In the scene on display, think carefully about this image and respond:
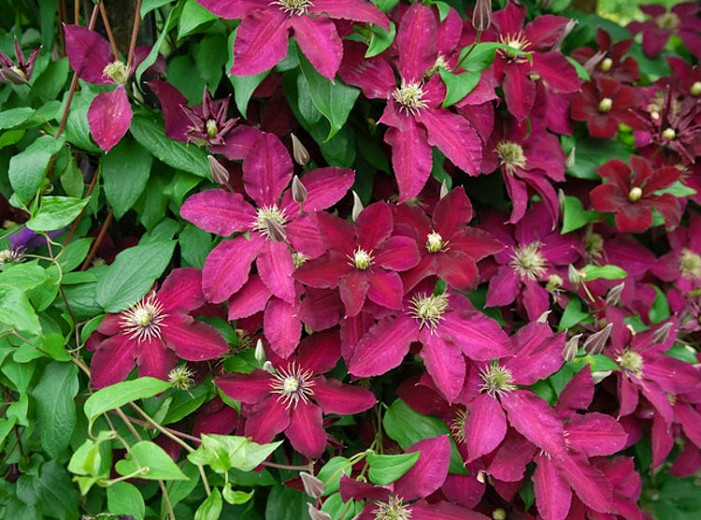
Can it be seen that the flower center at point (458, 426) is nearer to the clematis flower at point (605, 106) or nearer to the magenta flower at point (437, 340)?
the magenta flower at point (437, 340)

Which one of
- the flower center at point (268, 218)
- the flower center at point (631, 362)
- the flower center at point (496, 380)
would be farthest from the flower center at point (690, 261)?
the flower center at point (268, 218)

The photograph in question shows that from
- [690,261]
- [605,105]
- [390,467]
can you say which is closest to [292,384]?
[390,467]

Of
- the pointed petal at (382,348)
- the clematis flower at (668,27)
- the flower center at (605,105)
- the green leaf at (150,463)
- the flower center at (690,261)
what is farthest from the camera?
the clematis flower at (668,27)

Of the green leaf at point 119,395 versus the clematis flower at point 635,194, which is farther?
the clematis flower at point 635,194

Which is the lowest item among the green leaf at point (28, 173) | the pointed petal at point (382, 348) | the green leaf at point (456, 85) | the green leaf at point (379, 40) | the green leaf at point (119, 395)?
the pointed petal at point (382, 348)

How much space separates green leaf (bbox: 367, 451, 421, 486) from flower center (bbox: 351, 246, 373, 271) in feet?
0.66

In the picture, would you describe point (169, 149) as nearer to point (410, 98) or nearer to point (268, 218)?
point (268, 218)

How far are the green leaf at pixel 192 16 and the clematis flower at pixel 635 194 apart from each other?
22.5 inches

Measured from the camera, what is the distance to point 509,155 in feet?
2.98

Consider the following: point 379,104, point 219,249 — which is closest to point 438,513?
point 219,249

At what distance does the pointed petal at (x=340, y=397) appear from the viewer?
0.73 m

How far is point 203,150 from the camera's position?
2.64 ft

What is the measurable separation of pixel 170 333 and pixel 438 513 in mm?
353

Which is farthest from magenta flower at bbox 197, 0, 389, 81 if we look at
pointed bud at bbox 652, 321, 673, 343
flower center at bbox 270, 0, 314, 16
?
pointed bud at bbox 652, 321, 673, 343
